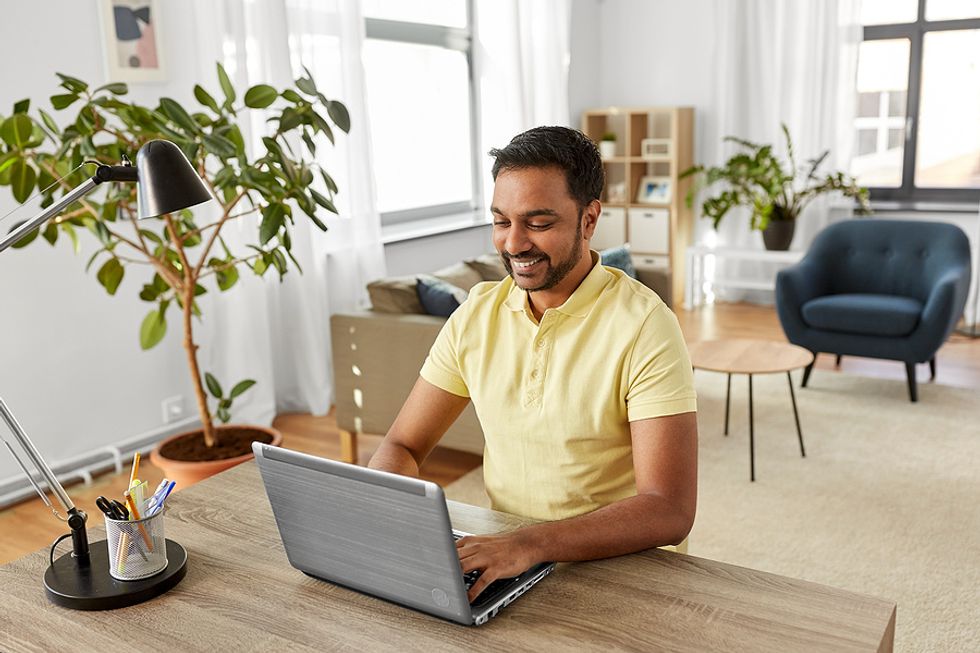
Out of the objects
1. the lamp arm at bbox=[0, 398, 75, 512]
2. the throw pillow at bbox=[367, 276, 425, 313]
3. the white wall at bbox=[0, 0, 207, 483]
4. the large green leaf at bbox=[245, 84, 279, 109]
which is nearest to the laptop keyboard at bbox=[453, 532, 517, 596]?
the lamp arm at bbox=[0, 398, 75, 512]

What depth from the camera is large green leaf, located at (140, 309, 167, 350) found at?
3.10 m

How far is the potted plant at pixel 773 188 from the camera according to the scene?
6.23 meters

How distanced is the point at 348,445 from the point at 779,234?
359cm

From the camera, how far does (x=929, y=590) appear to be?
8.91ft

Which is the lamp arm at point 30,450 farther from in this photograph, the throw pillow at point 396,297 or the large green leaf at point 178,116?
the throw pillow at point 396,297

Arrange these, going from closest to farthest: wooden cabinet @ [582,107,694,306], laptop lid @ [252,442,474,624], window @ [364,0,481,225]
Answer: laptop lid @ [252,442,474,624]
window @ [364,0,481,225]
wooden cabinet @ [582,107,694,306]

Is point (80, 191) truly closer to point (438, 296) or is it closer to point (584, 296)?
point (584, 296)

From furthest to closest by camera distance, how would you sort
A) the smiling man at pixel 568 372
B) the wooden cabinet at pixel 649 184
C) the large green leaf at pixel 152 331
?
1. the wooden cabinet at pixel 649 184
2. the large green leaf at pixel 152 331
3. the smiling man at pixel 568 372

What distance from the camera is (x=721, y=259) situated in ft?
23.0

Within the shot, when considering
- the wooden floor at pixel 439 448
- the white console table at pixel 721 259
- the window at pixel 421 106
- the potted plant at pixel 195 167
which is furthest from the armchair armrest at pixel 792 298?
the potted plant at pixel 195 167

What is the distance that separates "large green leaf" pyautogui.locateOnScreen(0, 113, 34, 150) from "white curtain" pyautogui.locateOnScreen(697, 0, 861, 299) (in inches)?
201

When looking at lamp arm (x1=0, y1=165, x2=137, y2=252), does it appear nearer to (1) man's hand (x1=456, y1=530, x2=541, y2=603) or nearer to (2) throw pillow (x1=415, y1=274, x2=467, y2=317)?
(1) man's hand (x1=456, y1=530, x2=541, y2=603)

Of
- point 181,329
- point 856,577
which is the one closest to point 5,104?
point 181,329

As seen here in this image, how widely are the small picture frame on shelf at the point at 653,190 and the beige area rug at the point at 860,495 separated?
2342 mm
